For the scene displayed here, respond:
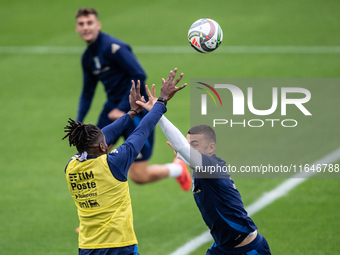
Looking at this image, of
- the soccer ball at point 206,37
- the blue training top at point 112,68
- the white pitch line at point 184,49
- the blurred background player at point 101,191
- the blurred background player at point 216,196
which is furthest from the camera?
the white pitch line at point 184,49

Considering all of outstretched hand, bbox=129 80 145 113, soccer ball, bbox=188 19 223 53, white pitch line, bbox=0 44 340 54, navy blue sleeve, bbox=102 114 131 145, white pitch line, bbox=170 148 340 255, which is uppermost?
soccer ball, bbox=188 19 223 53

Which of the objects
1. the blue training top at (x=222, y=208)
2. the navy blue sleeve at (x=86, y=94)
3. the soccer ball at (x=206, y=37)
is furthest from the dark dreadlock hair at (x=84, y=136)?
the navy blue sleeve at (x=86, y=94)

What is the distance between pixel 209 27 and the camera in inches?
233

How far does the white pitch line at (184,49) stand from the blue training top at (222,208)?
11.7 meters

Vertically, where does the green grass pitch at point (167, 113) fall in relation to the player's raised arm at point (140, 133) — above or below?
below

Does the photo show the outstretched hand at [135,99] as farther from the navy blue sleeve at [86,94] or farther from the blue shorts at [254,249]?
the navy blue sleeve at [86,94]

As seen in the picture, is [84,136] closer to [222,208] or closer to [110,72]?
[222,208]

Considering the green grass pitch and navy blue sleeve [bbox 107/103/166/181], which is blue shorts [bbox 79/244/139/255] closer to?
navy blue sleeve [bbox 107/103/166/181]

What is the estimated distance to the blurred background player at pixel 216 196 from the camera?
4.71m

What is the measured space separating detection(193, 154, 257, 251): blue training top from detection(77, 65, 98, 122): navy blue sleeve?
349 centimetres

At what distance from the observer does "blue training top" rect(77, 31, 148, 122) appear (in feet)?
23.9

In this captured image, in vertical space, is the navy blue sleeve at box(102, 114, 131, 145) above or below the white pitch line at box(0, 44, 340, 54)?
above

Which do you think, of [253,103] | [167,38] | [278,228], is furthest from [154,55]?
[278,228]

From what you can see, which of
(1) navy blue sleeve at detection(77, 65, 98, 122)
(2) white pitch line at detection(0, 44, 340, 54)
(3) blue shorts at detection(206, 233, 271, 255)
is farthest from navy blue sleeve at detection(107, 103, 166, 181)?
(2) white pitch line at detection(0, 44, 340, 54)
